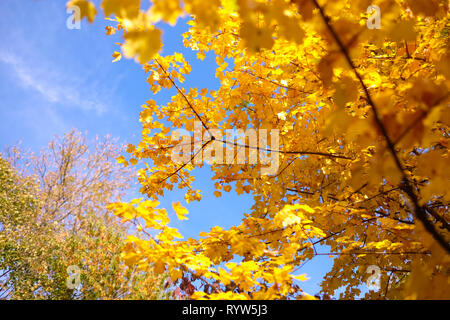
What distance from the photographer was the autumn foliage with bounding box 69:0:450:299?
99 centimetres

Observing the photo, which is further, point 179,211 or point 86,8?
point 179,211

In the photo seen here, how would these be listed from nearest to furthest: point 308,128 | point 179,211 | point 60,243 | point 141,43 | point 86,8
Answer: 1. point 141,43
2. point 86,8
3. point 179,211
4. point 308,128
5. point 60,243

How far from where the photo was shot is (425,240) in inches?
43.1

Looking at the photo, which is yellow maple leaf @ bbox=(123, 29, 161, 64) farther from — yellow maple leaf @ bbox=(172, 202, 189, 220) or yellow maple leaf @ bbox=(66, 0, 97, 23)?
yellow maple leaf @ bbox=(172, 202, 189, 220)

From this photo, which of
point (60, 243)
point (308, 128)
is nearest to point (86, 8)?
point (308, 128)

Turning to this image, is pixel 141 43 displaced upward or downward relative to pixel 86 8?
downward

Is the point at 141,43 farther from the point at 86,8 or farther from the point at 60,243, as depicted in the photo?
the point at 60,243

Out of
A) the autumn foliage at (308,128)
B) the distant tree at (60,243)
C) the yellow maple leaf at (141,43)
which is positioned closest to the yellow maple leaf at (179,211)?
the autumn foliage at (308,128)

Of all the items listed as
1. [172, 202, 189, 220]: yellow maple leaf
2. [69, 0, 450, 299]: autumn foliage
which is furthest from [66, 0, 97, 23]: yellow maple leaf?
[172, 202, 189, 220]: yellow maple leaf

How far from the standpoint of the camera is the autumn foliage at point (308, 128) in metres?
0.99

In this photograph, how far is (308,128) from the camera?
9.41 ft
